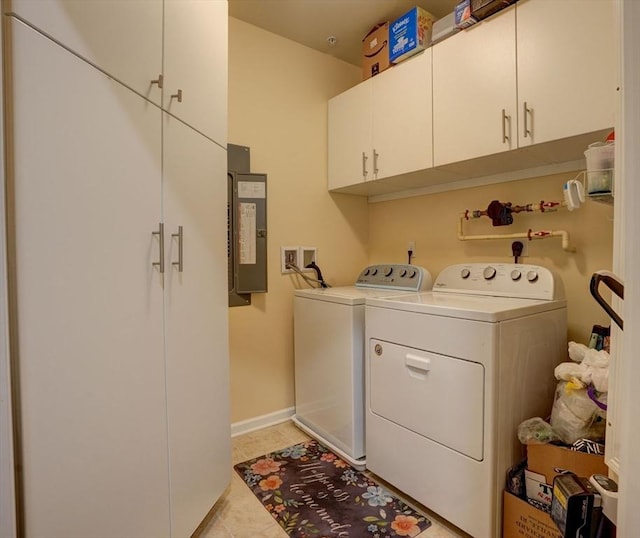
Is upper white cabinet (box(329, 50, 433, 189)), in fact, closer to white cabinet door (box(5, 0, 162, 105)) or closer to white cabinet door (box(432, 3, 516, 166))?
white cabinet door (box(432, 3, 516, 166))

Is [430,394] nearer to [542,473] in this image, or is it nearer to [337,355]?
[542,473]

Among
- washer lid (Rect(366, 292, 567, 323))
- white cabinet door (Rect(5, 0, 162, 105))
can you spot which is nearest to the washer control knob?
washer lid (Rect(366, 292, 567, 323))

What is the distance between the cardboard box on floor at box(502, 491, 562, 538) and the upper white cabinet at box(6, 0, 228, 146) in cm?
183

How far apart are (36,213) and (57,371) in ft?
1.25

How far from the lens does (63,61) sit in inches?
34.1

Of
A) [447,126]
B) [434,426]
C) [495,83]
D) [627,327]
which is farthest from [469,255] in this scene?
[627,327]

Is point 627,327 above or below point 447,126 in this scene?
below

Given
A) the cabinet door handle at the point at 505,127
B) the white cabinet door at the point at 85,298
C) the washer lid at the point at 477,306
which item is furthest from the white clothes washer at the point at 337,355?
the white cabinet door at the point at 85,298

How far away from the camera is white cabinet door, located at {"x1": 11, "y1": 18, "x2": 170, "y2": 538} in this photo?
2.66ft

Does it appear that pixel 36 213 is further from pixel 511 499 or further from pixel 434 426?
pixel 511 499

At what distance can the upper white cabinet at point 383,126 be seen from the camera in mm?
1957

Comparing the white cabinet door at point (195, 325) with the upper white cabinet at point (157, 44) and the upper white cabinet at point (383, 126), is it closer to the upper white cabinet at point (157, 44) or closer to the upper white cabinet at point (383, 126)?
the upper white cabinet at point (157, 44)

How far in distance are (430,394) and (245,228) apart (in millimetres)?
1465

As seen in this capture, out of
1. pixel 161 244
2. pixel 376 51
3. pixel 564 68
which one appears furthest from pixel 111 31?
pixel 376 51
